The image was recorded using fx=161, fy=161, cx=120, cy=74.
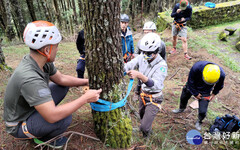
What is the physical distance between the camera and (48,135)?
231cm

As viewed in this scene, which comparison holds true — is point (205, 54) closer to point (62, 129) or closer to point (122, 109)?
point (122, 109)

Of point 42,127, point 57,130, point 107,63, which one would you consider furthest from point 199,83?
point 42,127

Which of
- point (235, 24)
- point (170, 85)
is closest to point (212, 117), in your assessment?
point (170, 85)

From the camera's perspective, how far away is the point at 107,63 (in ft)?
7.42

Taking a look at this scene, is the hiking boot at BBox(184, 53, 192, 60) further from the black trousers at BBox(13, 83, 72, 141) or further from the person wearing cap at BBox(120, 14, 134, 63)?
the black trousers at BBox(13, 83, 72, 141)

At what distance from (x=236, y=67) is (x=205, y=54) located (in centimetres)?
155

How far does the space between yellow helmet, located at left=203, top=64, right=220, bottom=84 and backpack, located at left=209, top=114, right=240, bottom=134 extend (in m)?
1.23

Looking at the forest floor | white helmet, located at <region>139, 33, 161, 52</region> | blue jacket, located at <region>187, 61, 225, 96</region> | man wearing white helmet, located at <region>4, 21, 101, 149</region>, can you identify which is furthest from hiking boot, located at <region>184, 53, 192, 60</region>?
man wearing white helmet, located at <region>4, 21, 101, 149</region>

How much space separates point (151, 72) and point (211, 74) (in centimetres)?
148

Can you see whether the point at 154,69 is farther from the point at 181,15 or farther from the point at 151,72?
the point at 181,15

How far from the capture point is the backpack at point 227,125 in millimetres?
4078

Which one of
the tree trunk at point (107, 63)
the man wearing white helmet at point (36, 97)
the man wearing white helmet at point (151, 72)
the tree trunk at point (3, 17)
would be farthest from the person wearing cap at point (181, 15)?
the tree trunk at point (3, 17)

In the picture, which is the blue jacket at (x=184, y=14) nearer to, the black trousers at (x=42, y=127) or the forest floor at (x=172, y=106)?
the forest floor at (x=172, y=106)

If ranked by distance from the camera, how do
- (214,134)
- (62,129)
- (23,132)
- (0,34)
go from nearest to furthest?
(23,132) → (62,129) → (214,134) → (0,34)
